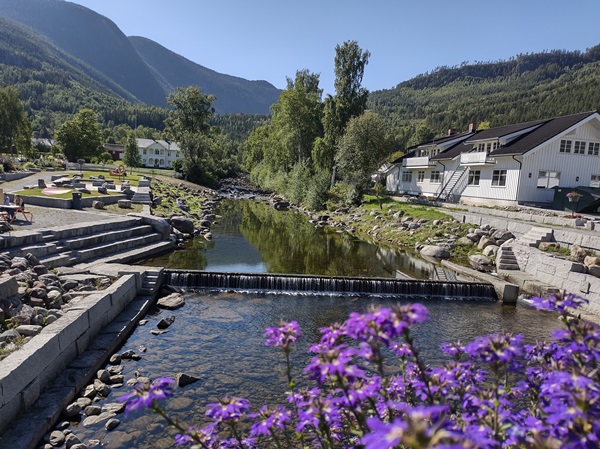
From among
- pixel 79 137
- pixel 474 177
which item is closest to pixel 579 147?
pixel 474 177

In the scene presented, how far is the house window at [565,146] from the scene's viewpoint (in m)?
33.0

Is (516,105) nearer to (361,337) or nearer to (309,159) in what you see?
(309,159)

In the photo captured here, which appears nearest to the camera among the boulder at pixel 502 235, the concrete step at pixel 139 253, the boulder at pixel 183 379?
the boulder at pixel 183 379

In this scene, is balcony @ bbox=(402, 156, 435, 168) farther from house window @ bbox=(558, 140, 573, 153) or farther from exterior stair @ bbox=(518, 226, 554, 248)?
exterior stair @ bbox=(518, 226, 554, 248)

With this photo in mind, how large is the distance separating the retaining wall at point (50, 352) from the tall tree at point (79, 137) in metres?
64.2

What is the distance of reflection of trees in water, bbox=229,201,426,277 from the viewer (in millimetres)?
22156

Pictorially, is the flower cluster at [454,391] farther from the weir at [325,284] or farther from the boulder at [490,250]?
the boulder at [490,250]

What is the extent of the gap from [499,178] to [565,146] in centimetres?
561

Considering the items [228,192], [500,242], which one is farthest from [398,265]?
[228,192]

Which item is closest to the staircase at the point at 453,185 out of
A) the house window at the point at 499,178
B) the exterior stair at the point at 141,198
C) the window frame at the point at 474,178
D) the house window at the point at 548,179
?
the window frame at the point at 474,178

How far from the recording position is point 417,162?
156 ft

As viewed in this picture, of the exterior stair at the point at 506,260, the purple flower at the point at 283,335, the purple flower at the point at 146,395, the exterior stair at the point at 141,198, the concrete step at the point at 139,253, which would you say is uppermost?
the purple flower at the point at 283,335

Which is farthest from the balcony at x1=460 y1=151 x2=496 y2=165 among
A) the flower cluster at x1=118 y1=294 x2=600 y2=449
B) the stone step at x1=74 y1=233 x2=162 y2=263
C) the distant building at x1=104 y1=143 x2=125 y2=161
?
the distant building at x1=104 y1=143 x2=125 y2=161

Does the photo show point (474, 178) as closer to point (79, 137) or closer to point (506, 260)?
point (506, 260)
